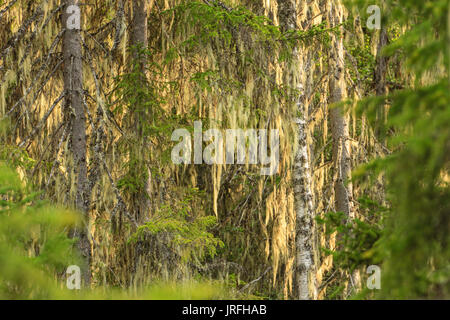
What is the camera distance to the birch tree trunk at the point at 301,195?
5570mm

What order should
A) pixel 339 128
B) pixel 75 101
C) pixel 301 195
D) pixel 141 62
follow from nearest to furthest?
pixel 75 101 < pixel 141 62 < pixel 301 195 < pixel 339 128

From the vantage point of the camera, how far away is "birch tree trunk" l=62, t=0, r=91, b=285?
4.93m

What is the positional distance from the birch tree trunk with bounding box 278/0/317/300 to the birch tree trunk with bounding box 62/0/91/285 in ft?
7.39

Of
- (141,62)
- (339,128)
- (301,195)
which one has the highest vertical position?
A: (141,62)

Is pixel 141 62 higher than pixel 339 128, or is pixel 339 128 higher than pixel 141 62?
pixel 141 62

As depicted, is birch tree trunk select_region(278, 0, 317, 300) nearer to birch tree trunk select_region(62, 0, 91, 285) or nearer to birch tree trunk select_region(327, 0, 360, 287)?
birch tree trunk select_region(327, 0, 360, 287)

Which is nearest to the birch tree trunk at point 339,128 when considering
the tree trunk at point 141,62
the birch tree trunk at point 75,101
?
the tree trunk at point 141,62

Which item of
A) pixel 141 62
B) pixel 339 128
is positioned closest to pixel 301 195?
pixel 339 128

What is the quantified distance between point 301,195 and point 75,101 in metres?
2.63

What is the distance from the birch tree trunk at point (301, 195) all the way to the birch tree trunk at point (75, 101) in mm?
2252

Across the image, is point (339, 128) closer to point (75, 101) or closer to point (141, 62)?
point (141, 62)

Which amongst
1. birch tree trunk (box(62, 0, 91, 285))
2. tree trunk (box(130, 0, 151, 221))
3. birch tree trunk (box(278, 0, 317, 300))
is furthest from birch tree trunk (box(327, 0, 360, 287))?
birch tree trunk (box(62, 0, 91, 285))

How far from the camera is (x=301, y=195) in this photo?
571 centimetres

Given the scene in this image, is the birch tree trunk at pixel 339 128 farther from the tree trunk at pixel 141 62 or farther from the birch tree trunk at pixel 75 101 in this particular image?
the birch tree trunk at pixel 75 101
